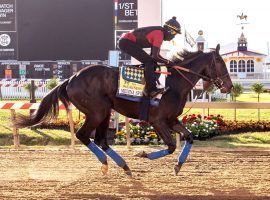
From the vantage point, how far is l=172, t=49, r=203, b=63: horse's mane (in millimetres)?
7547

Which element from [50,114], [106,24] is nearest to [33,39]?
[106,24]

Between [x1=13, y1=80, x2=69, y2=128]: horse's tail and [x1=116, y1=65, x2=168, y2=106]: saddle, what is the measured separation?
2.91 feet

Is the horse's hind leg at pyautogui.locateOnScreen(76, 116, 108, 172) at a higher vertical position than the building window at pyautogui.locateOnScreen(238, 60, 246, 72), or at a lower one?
lower

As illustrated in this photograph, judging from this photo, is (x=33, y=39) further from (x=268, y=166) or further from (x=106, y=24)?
(x=268, y=166)

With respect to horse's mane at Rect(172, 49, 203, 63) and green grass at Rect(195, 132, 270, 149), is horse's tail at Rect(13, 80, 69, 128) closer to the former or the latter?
horse's mane at Rect(172, 49, 203, 63)

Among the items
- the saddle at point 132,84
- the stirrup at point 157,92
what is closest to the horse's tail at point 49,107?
the saddle at point 132,84

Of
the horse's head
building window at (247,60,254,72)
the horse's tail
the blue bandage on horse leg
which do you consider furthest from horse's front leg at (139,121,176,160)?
building window at (247,60,254,72)

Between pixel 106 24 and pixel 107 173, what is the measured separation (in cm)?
1550

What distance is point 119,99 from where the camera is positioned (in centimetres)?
729

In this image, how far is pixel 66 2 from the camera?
22938 millimetres

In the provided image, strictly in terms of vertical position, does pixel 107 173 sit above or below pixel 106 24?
below

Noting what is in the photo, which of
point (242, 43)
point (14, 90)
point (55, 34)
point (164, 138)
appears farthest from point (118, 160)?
point (242, 43)

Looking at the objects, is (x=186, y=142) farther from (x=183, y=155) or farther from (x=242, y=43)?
(x=242, y=43)

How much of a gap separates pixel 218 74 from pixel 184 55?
1.89ft
